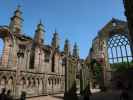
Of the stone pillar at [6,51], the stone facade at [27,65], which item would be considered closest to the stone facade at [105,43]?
the stone facade at [27,65]

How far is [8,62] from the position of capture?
14.5m

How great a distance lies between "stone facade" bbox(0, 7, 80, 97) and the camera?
1345 cm

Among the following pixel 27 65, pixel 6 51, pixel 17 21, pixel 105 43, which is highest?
pixel 17 21

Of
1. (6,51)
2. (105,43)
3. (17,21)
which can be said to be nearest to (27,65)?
(6,51)

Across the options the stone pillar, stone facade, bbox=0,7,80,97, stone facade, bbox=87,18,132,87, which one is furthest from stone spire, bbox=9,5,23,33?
stone facade, bbox=87,18,132,87

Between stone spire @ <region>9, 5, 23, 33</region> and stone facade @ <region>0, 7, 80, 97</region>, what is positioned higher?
stone spire @ <region>9, 5, 23, 33</region>

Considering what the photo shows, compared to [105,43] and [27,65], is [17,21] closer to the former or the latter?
[27,65]

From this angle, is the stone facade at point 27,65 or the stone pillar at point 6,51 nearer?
the stone facade at point 27,65

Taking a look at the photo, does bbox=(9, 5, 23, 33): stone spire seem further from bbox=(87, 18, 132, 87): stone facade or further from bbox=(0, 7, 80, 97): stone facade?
bbox=(87, 18, 132, 87): stone facade

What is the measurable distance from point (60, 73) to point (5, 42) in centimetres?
898

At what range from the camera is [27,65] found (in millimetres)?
16562

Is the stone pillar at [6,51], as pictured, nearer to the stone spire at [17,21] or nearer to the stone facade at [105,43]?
the stone spire at [17,21]

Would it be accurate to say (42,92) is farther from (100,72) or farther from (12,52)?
(100,72)

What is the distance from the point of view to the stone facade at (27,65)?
13445 millimetres
